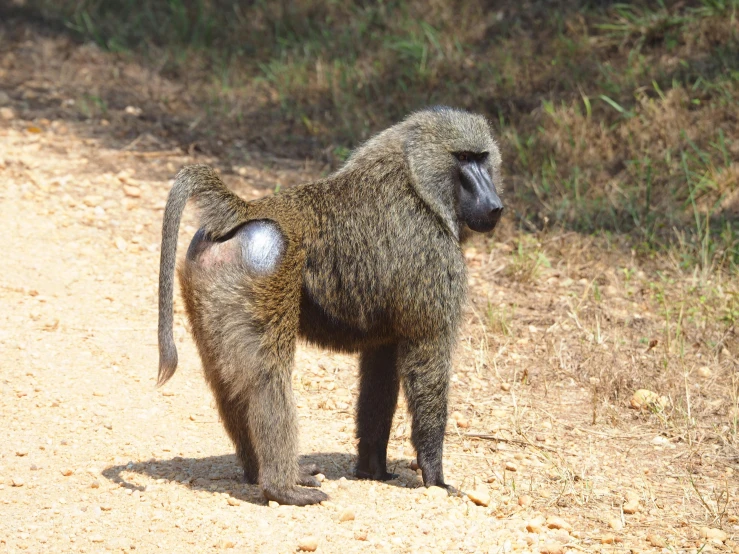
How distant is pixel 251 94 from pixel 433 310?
18.4 feet

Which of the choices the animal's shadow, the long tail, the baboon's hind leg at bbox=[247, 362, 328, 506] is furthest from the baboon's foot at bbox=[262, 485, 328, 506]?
the long tail

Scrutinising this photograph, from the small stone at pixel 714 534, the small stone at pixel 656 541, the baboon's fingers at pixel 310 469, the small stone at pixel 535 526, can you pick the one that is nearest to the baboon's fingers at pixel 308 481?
the baboon's fingers at pixel 310 469

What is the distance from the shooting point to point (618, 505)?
14.0 feet

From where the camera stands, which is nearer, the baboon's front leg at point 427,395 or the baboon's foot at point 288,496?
the baboon's foot at point 288,496

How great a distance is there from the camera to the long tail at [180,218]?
154 inches

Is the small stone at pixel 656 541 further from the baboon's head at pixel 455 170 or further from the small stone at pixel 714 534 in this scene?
the baboon's head at pixel 455 170

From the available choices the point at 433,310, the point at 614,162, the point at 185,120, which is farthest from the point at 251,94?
the point at 433,310

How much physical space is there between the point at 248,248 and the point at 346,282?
437 millimetres

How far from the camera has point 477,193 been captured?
424 centimetres

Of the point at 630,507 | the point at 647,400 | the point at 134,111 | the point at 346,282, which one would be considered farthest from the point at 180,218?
the point at 134,111

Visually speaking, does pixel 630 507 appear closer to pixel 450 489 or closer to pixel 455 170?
pixel 450 489

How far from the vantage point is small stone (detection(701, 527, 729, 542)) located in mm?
3955

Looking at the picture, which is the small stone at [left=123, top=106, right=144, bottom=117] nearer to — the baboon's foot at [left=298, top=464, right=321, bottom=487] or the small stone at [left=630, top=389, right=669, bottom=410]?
the baboon's foot at [left=298, top=464, right=321, bottom=487]

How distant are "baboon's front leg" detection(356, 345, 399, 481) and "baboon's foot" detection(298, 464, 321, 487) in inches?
8.5
